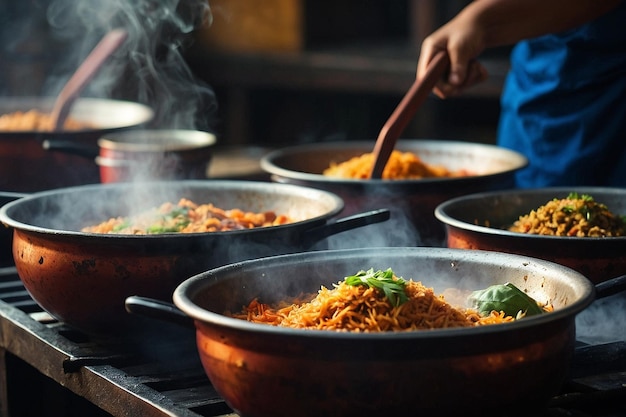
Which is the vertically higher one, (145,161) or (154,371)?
(145,161)

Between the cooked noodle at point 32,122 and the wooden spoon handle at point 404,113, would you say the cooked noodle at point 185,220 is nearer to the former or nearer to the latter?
the wooden spoon handle at point 404,113

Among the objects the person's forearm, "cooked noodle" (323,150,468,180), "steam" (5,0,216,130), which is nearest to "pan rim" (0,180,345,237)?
"cooked noodle" (323,150,468,180)

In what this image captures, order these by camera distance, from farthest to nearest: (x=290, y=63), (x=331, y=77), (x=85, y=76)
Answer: (x=290, y=63) → (x=331, y=77) → (x=85, y=76)

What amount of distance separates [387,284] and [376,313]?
0.07 metres

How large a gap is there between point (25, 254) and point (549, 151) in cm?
211

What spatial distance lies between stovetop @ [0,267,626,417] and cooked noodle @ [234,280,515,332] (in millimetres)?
245

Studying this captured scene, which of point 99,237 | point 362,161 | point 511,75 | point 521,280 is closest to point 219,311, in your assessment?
point 99,237

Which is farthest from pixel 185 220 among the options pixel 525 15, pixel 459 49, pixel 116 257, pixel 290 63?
pixel 290 63

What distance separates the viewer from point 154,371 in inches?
82.1

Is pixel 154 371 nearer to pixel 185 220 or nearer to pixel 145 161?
pixel 185 220

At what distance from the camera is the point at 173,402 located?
184 centimetres

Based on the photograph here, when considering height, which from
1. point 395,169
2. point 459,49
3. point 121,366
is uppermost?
point 459,49

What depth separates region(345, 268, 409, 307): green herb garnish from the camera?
5.49ft

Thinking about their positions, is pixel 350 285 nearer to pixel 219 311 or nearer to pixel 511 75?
pixel 219 311
